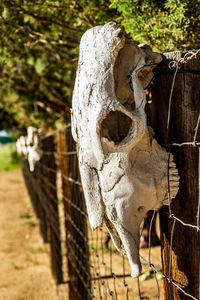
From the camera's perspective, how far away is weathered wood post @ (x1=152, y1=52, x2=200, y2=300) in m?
1.42

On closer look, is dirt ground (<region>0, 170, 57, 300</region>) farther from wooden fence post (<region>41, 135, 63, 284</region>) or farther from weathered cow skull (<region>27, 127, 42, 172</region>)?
weathered cow skull (<region>27, 127, 42, 172</region>)

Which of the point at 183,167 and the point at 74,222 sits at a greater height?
the point at 183,167

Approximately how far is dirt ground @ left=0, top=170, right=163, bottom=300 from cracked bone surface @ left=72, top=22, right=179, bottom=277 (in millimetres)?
3020

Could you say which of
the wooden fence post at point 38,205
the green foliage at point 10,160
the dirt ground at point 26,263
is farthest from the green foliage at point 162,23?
the green foliage at point 10,160

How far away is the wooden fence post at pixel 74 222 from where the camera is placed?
3.32 m

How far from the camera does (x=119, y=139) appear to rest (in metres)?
1.53

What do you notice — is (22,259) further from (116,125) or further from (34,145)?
(116,125)

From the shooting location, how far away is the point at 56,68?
4.89m

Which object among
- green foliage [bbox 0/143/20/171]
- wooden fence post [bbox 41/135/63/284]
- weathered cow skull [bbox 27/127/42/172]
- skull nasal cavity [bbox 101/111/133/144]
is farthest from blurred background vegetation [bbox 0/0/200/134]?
green foliage [bbox 0/143/20/171]

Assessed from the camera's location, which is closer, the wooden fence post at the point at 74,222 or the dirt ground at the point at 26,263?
the wooden fence post at the point at 74,222

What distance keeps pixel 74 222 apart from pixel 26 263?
363cm

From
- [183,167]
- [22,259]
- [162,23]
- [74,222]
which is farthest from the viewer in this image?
[22,259]

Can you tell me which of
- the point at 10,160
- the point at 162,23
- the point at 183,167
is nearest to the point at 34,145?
the point at 162,23

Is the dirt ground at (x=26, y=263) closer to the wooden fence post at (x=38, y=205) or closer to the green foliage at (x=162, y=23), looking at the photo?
the wooden fence post at (x=38, y=205)
